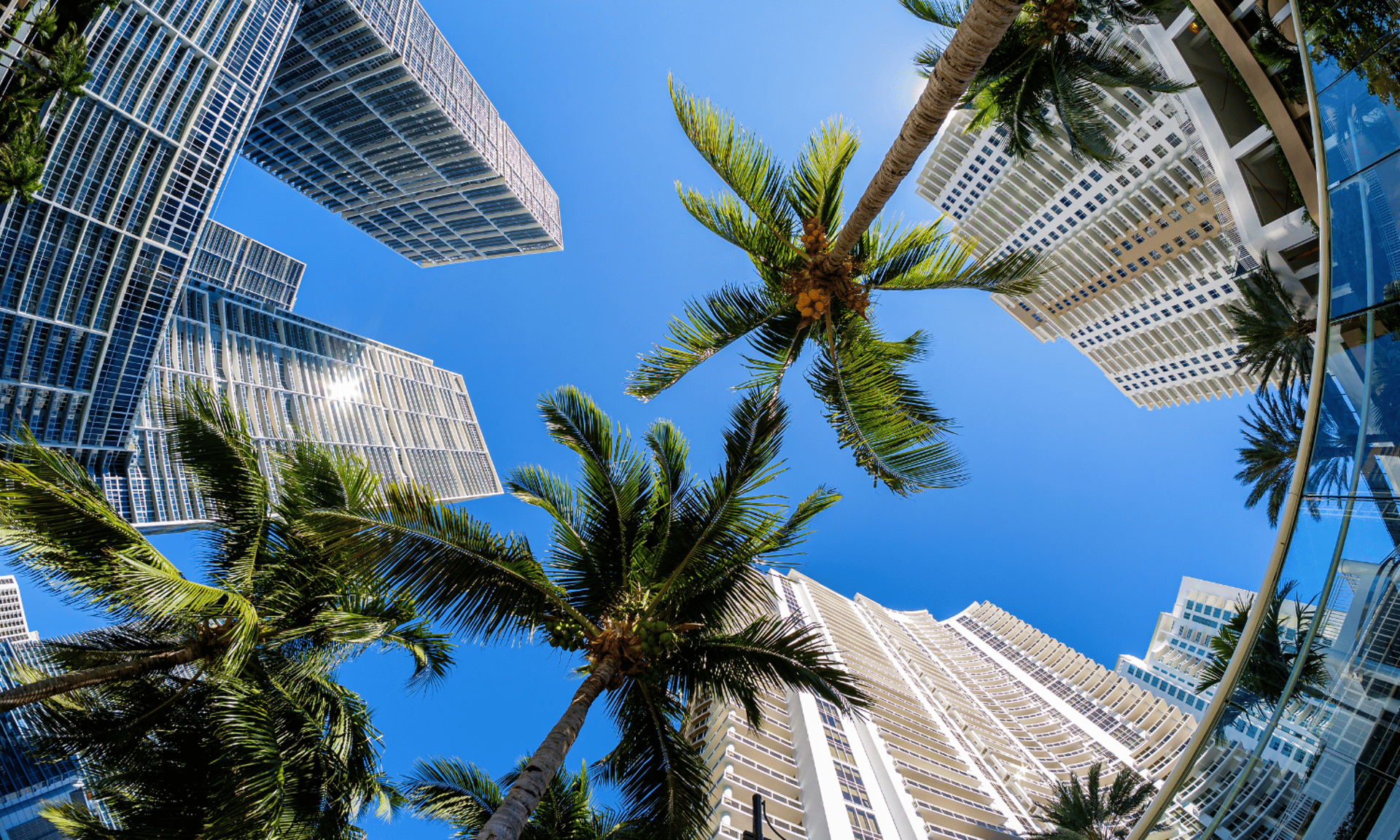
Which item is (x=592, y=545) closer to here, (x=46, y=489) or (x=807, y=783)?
(x=46, y=489)

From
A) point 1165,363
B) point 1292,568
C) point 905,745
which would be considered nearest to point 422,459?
point 905,745

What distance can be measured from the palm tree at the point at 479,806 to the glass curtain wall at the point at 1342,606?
865 cm

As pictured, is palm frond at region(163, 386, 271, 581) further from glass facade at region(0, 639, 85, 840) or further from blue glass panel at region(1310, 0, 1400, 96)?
glass facade at region(0, 639, 85, 840)

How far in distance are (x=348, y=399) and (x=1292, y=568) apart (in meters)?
126

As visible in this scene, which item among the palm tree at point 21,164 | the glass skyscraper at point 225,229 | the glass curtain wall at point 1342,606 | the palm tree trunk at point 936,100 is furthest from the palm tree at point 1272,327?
the palm tree at point 21,164

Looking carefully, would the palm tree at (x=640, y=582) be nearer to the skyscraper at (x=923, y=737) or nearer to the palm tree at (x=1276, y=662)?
the skyscraper at (x=923, y=737)

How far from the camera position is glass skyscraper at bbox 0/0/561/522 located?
59.9m

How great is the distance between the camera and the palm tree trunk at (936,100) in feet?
19.5

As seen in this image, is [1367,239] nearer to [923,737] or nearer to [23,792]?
[923,737]

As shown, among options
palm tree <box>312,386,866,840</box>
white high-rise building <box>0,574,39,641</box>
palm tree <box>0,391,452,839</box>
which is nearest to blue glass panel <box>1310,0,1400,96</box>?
palm tree <box>312,386,866,840</box>

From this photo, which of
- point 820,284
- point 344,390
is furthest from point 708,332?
point 344,390

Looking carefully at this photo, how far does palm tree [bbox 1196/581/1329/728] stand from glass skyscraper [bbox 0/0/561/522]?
26.0 metres

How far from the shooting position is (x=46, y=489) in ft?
23.1

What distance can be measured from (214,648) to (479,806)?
535cm
